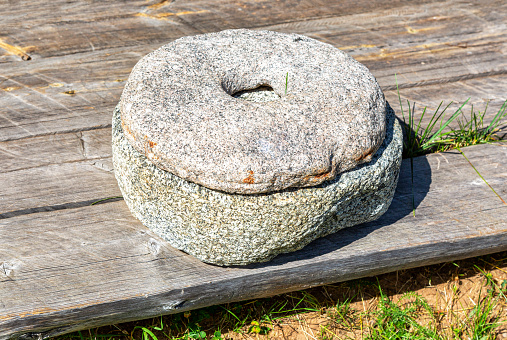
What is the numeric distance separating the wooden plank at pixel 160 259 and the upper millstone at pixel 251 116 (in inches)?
16.7

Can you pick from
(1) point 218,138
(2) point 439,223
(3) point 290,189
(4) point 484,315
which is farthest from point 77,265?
(4) point 484,315

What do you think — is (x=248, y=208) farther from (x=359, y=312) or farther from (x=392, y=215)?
(x=359, y=312)

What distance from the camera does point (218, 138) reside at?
145 cm

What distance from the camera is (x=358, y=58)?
2.80 metres

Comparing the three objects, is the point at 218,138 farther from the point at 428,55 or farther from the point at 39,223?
the point at 428,55

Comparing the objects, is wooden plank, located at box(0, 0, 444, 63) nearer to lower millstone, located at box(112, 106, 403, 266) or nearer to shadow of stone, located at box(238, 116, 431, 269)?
lower millstone, located at box(112, 106, 403, 266)

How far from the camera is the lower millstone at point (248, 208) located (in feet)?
4.78

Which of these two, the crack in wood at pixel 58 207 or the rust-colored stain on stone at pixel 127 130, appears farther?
the crack in wood at pixel 58 207

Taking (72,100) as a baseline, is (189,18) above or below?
above

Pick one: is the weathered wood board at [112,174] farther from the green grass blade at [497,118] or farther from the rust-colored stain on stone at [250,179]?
the rust-colored stain on stone at [250,179]

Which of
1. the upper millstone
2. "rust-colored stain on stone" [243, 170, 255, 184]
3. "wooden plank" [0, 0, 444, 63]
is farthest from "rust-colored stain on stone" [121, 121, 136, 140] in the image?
"wooden plank" [0, 0, 444, 63]

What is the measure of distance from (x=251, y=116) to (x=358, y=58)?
1543 millimetres

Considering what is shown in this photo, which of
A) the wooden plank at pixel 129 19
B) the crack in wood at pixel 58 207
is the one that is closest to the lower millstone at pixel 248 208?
the crack in wood at pixel 58 207

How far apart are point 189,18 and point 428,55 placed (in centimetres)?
159
